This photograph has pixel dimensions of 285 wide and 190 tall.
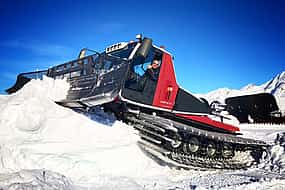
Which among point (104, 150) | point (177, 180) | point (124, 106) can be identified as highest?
point (124, 106)

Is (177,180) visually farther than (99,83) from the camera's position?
No

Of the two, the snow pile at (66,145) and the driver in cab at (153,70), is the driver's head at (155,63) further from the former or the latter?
the snow pile at (66,145)

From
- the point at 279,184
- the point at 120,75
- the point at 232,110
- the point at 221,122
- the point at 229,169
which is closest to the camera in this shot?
the point at 279,184

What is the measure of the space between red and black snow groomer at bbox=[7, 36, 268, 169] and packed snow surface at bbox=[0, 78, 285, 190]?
1.08ft

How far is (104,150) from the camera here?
222 inches

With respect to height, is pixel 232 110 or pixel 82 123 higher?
pixel 232 110

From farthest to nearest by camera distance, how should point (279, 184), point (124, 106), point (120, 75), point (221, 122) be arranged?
point (221, 122) < point (124, 106) < point (120, 75) < point (279, 184)

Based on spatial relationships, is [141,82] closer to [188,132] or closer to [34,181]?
[188,132]

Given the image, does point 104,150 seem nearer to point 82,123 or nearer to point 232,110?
point 82,123

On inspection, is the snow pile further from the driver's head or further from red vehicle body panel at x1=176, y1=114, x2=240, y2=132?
red vehicle body panel at x1=176, y1=114, x2=240, y2=132

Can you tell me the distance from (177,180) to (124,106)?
2.12 meters

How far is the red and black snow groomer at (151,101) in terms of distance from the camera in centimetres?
603

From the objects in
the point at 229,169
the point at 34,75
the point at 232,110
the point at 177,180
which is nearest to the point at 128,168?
the point at 177,180

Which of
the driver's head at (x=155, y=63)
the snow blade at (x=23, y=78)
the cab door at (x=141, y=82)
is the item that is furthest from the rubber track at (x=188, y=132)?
the snow blade at (x=23, y=78)
